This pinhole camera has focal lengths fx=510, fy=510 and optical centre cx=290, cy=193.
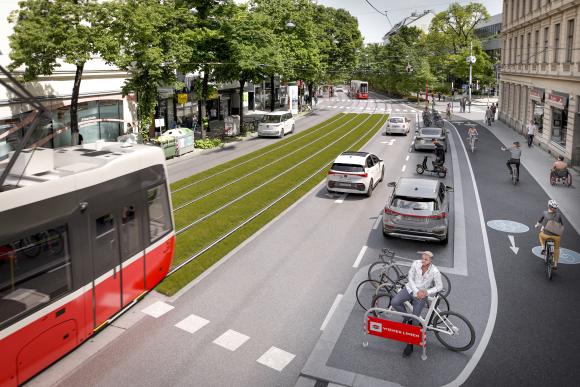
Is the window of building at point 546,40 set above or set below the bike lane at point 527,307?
above

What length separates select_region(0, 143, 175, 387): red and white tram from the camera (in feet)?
23.8

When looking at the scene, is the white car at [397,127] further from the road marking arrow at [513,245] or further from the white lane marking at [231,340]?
the white lane marking at [231,340]

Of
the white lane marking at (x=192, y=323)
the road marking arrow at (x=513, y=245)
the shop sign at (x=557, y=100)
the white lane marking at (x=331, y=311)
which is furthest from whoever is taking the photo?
the shop sign at (x=557, y=100)

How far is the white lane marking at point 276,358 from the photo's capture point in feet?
29.0

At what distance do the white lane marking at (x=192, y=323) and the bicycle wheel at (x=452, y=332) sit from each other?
4.53m

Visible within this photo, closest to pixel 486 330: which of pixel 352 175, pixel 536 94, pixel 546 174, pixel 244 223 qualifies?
pixel 244 223

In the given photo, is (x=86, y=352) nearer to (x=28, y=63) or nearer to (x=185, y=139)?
(x=28, y=63)

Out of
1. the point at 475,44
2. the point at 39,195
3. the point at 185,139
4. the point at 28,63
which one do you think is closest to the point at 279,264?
the point at 39,195

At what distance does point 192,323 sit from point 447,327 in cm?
495

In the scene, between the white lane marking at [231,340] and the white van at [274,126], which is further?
the white van at [274,126]

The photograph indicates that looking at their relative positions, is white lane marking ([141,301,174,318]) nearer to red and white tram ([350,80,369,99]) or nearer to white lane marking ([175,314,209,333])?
white lane marking ([175,314,209,333])

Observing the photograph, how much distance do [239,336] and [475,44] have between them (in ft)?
300

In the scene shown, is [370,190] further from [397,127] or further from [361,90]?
[361,90]

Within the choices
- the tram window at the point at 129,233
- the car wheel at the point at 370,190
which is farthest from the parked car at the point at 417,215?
the tram window at the point at 129,233
